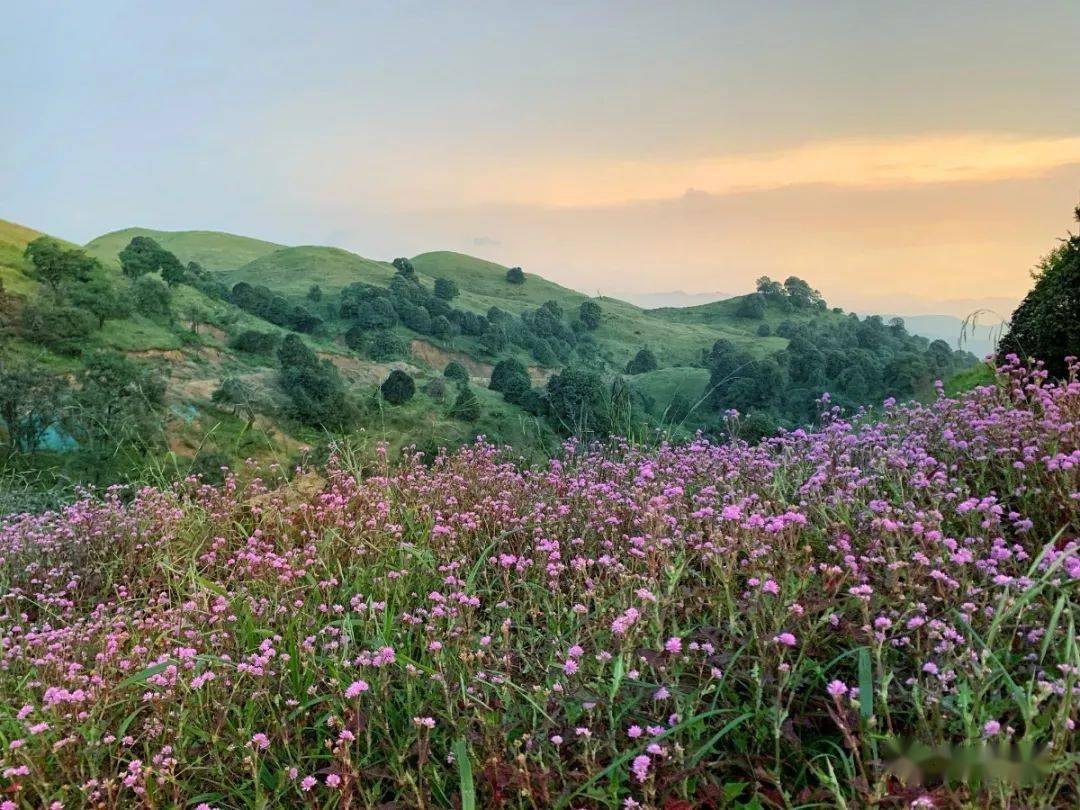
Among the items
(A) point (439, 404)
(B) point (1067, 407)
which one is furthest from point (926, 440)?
(A) point (439, 404)

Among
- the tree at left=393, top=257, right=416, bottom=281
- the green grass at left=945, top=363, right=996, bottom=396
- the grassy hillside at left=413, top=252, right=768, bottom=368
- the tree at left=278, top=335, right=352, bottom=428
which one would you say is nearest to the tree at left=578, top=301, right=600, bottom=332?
the grassy hillside at left=413, top=252, right=768, bottom=368

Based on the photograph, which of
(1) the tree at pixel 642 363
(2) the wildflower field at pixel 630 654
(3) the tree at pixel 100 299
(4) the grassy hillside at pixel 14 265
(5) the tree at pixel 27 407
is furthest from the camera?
(1) the tree at pixel 642 363

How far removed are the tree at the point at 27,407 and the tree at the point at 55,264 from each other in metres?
7.33

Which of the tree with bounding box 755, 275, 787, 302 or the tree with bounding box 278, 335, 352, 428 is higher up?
the tree with bounding box 755, 275, 787, 302

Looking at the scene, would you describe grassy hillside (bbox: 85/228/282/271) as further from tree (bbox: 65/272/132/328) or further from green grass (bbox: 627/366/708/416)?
tree (bbox: 65/272/132/328)

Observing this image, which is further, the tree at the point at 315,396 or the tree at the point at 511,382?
the tree at the point at 511,382

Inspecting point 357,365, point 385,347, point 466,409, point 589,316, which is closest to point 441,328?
point 385,347

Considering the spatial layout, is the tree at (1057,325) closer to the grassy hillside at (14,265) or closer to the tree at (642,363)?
the grassy hillside at (14,265)

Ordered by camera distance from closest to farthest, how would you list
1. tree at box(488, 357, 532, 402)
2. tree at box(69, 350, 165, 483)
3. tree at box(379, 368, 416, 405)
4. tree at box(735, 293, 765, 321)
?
tree at box(69, 350, 165, 483) → tree at box(379, 368, 416, 405) → tree at box(488, 357, 532, 402) → tree at box(735, 293, 765, 321)

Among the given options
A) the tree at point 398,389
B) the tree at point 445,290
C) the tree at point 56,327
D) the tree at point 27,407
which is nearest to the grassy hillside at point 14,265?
the tree at point 56,327

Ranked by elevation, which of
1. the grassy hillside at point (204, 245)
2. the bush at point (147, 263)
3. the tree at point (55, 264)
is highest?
the grassy hillside at point (204, 245)

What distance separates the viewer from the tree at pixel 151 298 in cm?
2214

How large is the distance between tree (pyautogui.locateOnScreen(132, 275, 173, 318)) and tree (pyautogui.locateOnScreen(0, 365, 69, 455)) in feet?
26.9

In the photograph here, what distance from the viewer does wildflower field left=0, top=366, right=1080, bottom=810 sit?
2.50 metres
